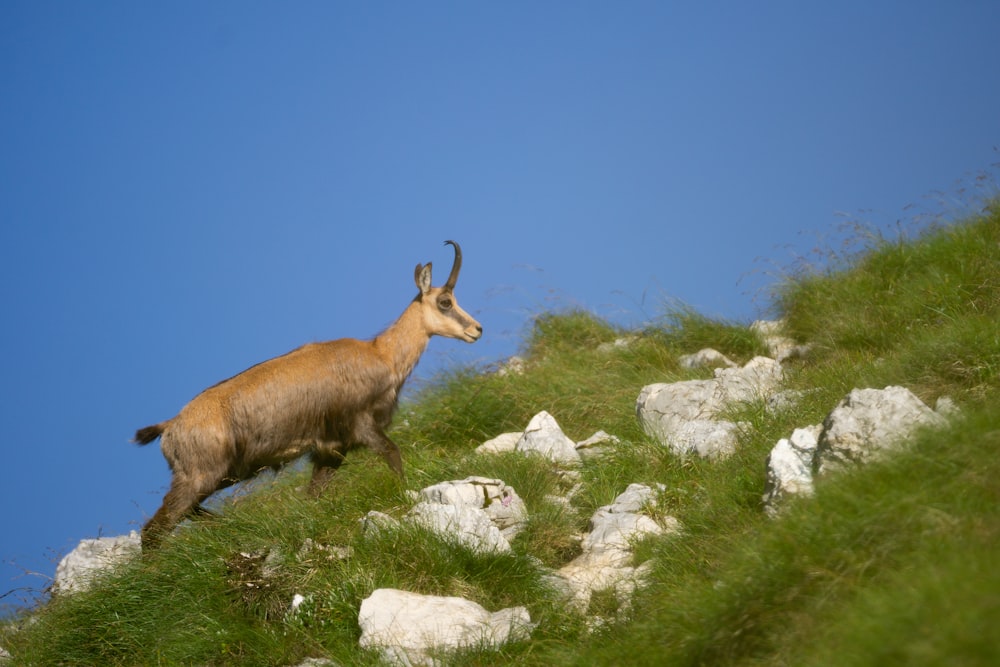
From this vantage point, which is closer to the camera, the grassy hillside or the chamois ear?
the grassy hillside

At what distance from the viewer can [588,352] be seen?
12.0 metres

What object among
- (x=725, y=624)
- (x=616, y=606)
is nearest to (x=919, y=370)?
(x=616, y=606)

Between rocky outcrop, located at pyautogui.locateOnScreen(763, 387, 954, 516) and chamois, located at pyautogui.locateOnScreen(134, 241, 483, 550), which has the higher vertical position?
chamois, located at pyautogui.locateOnScreen(134, 241, 483, 550)

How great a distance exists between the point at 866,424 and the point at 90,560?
258 inches

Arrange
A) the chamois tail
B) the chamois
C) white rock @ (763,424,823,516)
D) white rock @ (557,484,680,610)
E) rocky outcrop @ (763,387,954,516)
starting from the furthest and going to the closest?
the chamois tail, the chamois, white rock @ (557,484,680,610), white rock @ (763,424,823,516), rocky outcrop @ (763,387,954,516)

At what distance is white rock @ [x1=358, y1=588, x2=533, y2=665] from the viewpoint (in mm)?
5340

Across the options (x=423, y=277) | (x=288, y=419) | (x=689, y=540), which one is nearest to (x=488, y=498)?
(x=689, y=540)

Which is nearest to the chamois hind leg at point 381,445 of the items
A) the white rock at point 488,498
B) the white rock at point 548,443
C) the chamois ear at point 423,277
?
the white rock at point 548,443

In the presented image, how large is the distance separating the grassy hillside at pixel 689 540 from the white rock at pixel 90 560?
0.29m

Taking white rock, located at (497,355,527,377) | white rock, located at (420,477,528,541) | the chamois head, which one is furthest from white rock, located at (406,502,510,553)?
white rock, located at (497,355,527,377)

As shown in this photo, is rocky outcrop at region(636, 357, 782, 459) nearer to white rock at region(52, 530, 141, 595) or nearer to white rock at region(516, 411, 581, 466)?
white rock at region(516, 411, 581, 466)

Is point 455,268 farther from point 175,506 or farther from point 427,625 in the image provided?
point 427,625

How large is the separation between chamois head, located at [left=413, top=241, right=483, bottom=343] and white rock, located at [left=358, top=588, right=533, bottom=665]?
4.51 m

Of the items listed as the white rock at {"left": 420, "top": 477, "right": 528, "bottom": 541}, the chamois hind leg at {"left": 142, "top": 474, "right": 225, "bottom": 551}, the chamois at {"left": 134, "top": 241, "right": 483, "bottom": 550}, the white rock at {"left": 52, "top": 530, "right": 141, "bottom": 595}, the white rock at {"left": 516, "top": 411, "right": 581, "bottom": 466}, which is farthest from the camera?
the white rock at {"left": 516, "top": 411, "right": 581, "bottom": 466}
